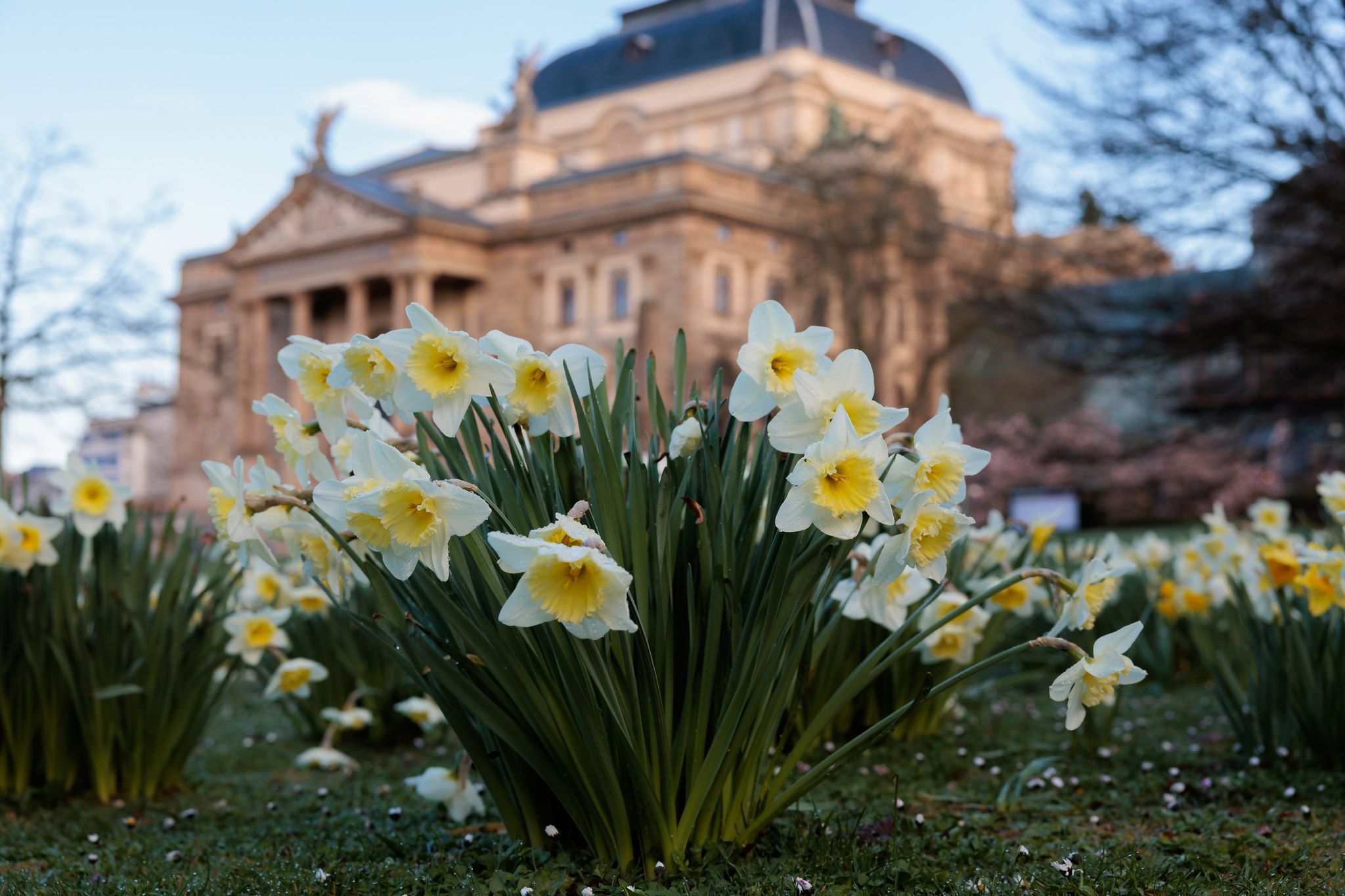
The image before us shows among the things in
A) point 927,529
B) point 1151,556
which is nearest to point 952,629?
point 927,529

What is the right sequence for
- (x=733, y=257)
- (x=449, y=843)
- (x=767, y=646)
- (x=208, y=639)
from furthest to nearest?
(x=733, y=257)
(x=208, y=639)
(x=449, y=843)
(x=767, y=646)

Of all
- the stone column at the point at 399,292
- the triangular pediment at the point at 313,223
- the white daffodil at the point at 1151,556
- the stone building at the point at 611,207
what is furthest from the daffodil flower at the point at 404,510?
the triangular pediment at the point at 313,223

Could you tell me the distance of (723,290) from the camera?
4703 cm

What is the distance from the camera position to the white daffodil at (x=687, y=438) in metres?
2.69

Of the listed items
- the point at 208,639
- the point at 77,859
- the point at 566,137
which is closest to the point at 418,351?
the point at 77,859

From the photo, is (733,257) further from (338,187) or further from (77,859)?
(77,859)

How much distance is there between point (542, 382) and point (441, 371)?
216 millimetres

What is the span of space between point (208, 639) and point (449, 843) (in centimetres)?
142

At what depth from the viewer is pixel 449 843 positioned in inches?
128

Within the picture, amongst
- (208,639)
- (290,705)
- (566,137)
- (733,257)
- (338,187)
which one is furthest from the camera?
(566,137)

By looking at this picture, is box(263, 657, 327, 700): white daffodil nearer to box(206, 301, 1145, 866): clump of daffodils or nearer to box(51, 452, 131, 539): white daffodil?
box(51, 452, 131, 539): white daffodil

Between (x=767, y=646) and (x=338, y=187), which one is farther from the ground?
(x=338, y=187)

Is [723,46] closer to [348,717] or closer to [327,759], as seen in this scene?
[348,717]

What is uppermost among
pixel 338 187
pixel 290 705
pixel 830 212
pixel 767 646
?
pixel 338 187
